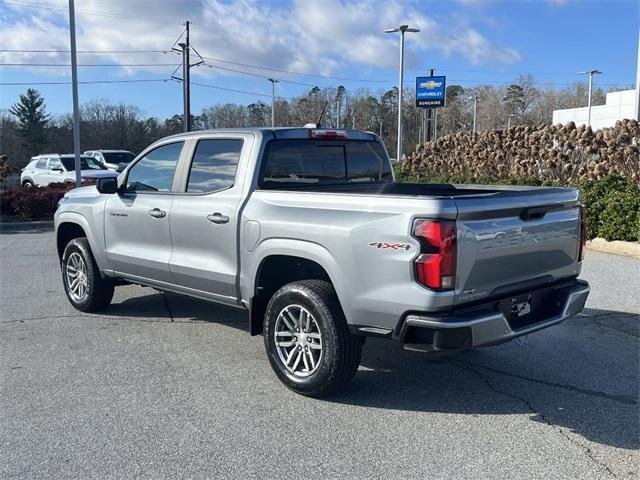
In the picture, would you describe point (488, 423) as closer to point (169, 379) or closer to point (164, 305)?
point (169, 379)

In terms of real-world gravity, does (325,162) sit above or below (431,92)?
below

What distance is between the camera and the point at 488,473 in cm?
337

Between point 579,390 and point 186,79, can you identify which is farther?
point 186,79

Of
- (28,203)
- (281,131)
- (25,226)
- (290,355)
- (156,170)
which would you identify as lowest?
(25,226)

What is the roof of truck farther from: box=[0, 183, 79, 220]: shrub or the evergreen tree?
the evergreen tree

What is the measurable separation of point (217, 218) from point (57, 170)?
67.2 ft

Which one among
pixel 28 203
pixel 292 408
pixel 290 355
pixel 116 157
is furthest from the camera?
pixel 116 157

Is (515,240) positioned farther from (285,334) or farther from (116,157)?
(116,157)

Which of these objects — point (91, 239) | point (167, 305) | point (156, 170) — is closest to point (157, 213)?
Answer: point (156, 170)

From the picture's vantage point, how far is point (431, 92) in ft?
87.0

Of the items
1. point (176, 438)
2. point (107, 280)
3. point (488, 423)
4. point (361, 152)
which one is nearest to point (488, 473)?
point (488, 423)

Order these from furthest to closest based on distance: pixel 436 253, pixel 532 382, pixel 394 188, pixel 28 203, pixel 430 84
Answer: pixel 430 84 < pixel 28 203 < pixel 394 188 < pixel 532 382 < pixel 436 253

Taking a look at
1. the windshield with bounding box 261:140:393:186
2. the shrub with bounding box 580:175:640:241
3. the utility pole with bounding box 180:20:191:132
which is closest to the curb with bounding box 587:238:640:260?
the shrub with bounding box 580:175:640:241

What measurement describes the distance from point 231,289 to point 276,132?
53.9 inches
